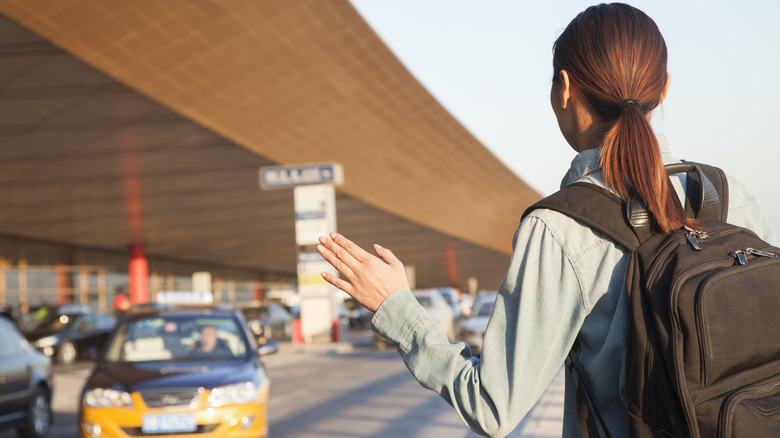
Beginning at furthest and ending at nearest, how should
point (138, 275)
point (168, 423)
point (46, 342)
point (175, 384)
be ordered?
point (138, 275) < point (46, 342) < point (175, 384) < point (168, 423)

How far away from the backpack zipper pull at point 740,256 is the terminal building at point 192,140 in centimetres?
2018

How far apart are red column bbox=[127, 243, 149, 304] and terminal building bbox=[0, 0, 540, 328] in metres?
0.10

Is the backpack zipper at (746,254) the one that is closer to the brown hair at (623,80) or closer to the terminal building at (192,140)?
the brown hair at (623,80)

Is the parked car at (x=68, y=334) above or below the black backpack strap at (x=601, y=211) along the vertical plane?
below

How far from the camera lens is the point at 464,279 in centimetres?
9088

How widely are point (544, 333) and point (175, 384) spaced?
22.9 feet

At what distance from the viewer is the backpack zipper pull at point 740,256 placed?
5.30ft

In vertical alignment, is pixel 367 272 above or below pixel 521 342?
above

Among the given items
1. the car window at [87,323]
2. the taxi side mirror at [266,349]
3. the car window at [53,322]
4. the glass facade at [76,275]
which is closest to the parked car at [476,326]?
the taxi side mirror at [266,349]

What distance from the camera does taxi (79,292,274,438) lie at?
7.87 meters

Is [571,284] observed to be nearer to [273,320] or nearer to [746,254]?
[746,254]

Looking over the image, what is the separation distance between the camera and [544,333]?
5.38 ft

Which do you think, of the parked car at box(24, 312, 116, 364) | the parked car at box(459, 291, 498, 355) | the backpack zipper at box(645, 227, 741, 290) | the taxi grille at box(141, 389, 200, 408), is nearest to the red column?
the parked car at box(24, 312, 116, 364)

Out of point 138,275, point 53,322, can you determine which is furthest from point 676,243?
point 138,275
